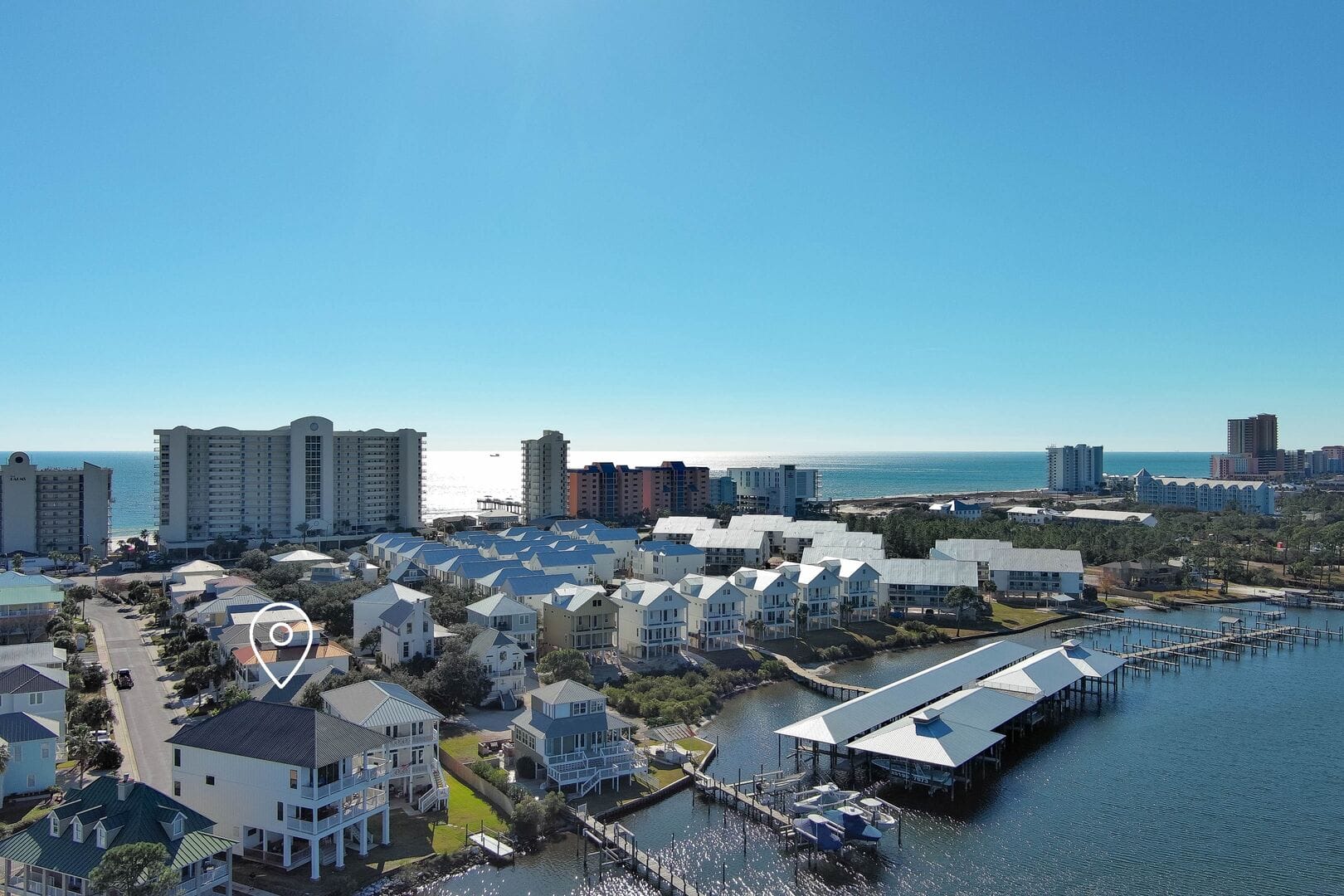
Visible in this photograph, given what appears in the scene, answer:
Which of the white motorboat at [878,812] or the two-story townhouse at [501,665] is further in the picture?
the two-story townhouse at [501,665]

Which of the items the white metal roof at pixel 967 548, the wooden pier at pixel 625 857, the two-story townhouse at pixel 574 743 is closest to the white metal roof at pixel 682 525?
the white metal roof at pixel 967 548

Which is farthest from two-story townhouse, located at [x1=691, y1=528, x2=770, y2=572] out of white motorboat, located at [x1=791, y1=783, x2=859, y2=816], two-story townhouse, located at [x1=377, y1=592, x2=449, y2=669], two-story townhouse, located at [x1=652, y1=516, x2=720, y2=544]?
white motorboat, located at [x1=791, y1=783, x2=859, y2=816]

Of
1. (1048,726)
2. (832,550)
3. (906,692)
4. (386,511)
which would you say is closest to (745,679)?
(906,692)

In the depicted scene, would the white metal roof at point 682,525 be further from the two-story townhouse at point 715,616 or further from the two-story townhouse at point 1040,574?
the two-story townhouse at point 715,616

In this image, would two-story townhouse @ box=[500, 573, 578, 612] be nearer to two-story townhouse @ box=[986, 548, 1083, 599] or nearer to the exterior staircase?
the exterior staircase

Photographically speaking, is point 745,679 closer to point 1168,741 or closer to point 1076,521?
point 1168,741

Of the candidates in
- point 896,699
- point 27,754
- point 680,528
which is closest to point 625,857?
point 896,699
